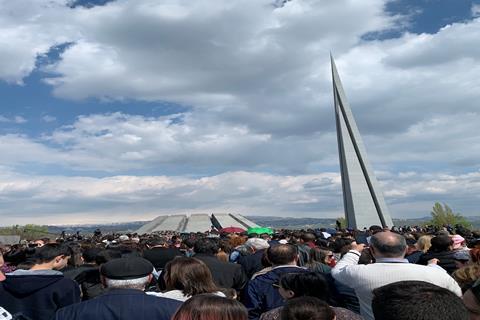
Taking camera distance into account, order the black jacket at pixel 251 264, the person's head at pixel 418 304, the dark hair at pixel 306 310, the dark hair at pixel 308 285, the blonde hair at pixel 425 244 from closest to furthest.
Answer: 1. the person's head at pixel 418 304
2. the dark hair at pixel 306 310
3. the dark hair at pixel 308 285
4. the black jacket at pixel 251 264
5. the blonde hair at pixel 425 244

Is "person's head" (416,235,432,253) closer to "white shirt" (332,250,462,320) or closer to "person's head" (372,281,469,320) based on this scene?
"white shirt" (332,250,462,320)

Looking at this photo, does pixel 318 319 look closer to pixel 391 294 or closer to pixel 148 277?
pixel 391 294

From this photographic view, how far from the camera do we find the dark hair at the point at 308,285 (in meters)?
4.08

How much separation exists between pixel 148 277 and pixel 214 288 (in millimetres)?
726

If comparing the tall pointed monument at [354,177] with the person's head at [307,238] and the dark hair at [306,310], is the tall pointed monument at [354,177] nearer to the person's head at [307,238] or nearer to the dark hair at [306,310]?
the person's head at [307,238]

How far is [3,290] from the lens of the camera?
4.71 metres

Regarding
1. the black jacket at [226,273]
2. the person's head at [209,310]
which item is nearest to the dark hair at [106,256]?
the black jacket at [226,273]

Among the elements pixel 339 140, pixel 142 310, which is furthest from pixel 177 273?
pixel 339 140

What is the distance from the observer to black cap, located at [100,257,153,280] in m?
3.77

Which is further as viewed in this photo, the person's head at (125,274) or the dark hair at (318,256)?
the dark hair at (318,256)

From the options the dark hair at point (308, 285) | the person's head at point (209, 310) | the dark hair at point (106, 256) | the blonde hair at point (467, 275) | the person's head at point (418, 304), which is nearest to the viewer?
the person's head at point (418, 304)

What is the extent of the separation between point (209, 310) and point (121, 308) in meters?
1.17

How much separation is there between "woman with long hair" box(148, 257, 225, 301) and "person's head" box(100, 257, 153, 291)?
0.51 metres

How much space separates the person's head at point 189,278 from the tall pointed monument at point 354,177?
3434cm
